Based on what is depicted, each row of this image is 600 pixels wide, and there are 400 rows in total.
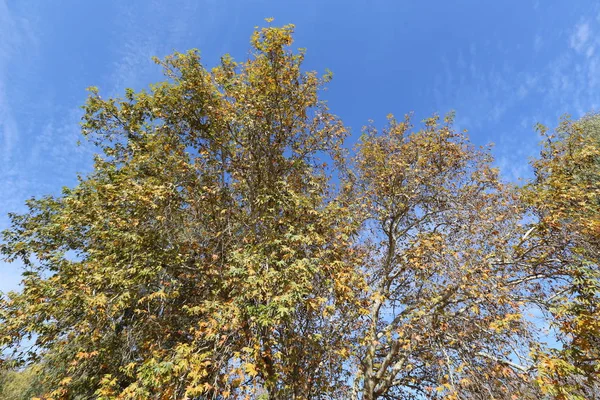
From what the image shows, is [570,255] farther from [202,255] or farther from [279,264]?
[202,255]

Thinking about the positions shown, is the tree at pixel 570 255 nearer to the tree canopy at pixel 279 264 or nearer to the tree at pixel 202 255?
the tree canopy at pixel 279 264

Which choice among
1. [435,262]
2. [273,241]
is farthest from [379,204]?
[273,241]

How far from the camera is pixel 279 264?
5.92 meters

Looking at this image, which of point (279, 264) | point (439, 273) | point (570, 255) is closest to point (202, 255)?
point (279, 264)

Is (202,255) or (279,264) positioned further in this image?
(202,255)

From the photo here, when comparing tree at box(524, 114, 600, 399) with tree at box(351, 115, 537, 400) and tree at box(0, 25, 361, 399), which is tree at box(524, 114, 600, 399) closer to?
tree at box(351, 115, 537, 400)

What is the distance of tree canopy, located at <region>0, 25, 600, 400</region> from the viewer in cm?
548

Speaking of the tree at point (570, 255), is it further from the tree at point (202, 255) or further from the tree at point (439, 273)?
the tree at point (202, 255)

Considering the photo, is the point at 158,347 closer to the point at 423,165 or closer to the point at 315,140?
the point at 315,140

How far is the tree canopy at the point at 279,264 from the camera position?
548 cm

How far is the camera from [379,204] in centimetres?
961

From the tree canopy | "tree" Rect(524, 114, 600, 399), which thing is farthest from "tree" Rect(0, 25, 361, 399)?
"tree" Rect(524, 114, 600, 399)

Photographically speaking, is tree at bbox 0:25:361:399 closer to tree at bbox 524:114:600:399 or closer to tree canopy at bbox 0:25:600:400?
tree canopy at bbox 0:25:600:400

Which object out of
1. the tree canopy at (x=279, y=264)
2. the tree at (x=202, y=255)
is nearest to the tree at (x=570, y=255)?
the tree canopy at (x=279, y=264)
